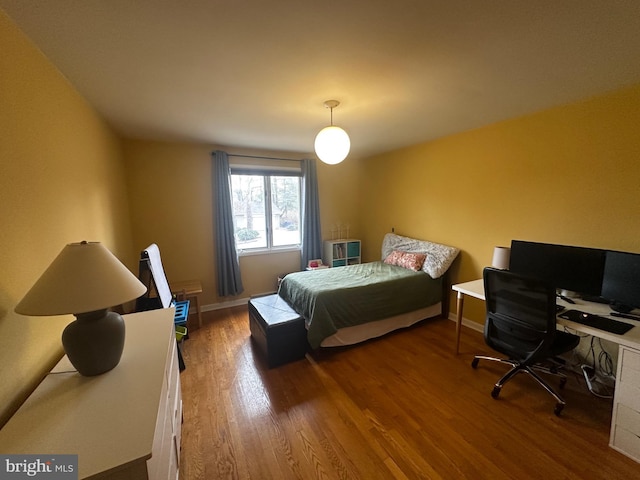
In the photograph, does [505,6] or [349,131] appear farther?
[349,131]

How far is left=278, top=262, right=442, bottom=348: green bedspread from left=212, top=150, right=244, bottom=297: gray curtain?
1044mm

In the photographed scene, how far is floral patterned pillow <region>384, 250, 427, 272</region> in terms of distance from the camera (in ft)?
10.8

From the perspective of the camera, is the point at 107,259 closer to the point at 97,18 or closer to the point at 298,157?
the point at 97,18

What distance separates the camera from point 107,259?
1.08m

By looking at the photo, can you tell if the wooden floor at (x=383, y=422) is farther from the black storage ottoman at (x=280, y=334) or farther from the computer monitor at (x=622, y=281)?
the computer monitor at (x=622, y=281)

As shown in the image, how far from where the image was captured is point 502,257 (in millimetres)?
2561

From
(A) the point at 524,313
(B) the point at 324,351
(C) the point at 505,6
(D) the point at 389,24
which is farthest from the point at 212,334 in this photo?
(C) the point at 505,6

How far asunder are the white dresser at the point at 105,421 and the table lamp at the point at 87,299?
0.10 meters

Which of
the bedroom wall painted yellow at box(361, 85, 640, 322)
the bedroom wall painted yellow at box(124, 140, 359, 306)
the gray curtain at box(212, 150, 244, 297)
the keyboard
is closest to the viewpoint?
the keyboard

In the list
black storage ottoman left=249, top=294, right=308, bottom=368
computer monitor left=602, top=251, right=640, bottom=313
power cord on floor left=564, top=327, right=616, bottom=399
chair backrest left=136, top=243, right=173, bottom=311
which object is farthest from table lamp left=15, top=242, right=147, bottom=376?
computer monitor left=602, top=251, right=640, bottom=313

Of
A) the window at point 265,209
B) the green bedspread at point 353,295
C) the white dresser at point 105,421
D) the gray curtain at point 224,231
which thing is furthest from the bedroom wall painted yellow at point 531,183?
the white dresser at point 105,421

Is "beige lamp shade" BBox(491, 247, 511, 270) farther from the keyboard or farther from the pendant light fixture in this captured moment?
the pendant light fixture

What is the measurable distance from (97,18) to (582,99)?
3.29 metres

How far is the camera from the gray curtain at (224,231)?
139 inches
